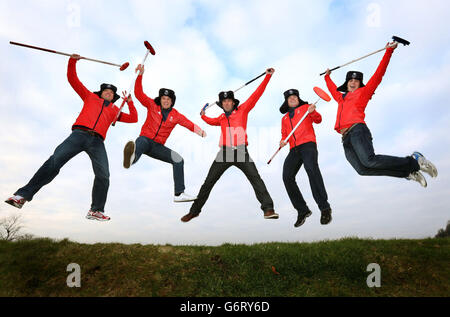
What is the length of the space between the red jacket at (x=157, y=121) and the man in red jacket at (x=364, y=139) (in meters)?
3.97

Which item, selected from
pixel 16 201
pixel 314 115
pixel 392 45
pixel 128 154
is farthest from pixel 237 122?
pixel 16 201

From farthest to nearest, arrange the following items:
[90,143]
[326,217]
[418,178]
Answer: [90,143] → [326,217] → [418,178]

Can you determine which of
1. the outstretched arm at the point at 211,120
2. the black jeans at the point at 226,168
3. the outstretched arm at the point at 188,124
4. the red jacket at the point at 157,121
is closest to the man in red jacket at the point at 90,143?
the red jacket at the point at 157,121

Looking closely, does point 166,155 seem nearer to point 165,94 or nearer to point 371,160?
point 165,94

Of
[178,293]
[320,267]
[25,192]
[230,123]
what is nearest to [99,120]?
[25,192]

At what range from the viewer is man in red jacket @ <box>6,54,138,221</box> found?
745 cm

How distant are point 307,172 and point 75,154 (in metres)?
6.00

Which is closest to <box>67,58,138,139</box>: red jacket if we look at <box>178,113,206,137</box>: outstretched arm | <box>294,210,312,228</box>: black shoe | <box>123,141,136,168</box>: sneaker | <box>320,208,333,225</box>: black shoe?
<box>123,141,136,168</box>: sneaker

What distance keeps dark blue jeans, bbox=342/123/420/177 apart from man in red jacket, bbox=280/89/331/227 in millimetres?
994

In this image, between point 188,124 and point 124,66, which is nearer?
point 124,66

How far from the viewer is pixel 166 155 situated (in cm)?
855

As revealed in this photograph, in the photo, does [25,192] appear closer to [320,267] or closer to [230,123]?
[230,123]

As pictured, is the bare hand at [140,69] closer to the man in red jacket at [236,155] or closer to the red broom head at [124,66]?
the red broom head at [124,66]

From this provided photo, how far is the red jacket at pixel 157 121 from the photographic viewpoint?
8555 mm
